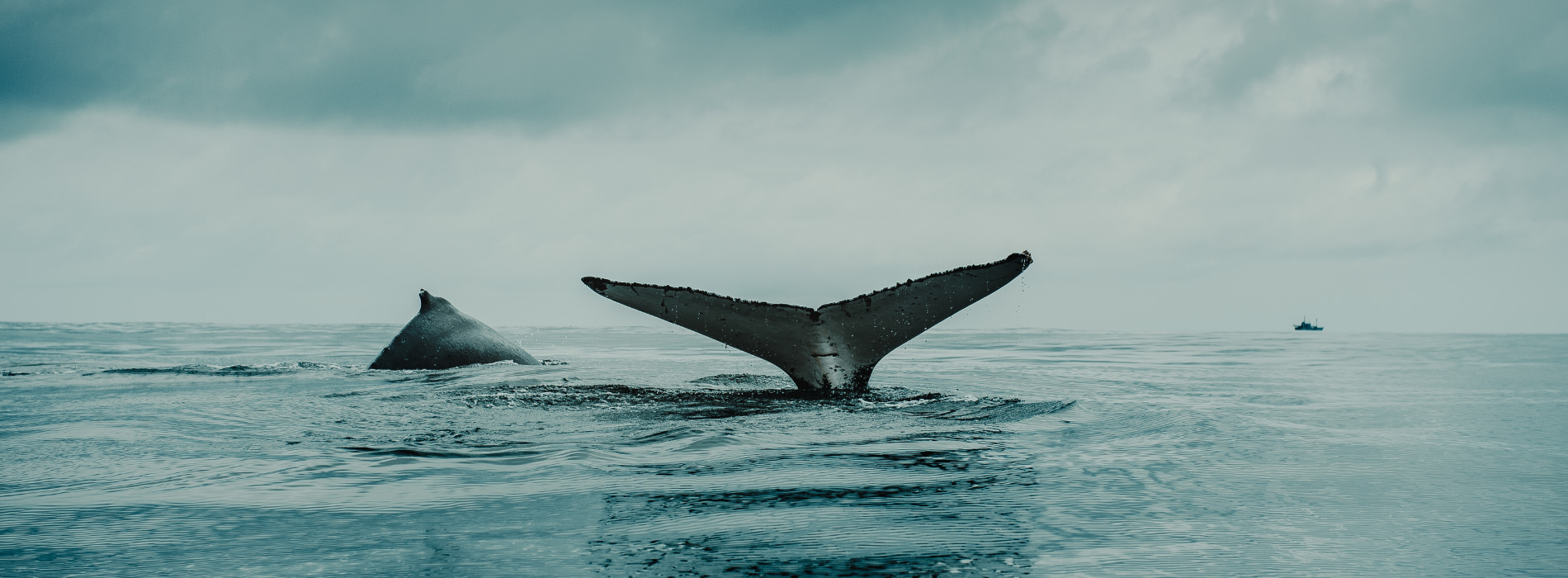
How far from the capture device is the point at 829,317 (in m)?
6.85

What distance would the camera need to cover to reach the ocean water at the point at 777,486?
2529mm

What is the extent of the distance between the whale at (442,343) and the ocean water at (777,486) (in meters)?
3.56

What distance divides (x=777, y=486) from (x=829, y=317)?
3319 mm

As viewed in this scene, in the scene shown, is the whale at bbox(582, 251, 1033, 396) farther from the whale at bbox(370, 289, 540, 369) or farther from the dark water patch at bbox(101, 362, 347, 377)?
the dark water patch at bbox(101, 362, 347, 377)

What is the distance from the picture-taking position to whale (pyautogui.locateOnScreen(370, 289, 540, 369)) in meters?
11.4

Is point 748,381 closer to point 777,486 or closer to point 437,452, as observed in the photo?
point 437,452

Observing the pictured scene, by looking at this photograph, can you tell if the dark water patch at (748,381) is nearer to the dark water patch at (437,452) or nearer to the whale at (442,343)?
the whale at (442,343)

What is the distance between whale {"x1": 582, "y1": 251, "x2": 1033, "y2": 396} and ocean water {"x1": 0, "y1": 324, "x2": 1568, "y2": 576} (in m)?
0.36

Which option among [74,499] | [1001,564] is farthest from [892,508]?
[74,499]

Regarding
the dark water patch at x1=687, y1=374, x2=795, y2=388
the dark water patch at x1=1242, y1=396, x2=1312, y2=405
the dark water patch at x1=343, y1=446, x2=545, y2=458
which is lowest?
the dark water patch at x1=343, y1=446, x2=545, y2=458

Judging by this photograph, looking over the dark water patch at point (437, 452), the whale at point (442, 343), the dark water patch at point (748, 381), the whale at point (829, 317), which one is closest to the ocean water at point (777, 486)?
the dark water patch at point (437, 452)

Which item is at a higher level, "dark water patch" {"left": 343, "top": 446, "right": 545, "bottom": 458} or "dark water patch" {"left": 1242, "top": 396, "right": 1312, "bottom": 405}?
"dark water patch" {"left": 1242, "top": 396, "right": 1312, "bottom": 405}

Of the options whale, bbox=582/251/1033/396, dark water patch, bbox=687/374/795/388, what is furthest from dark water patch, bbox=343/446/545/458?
dark water patch, bbox=687/374/795/388

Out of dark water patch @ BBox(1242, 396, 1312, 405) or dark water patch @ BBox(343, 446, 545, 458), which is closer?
dark water patch @ BBox(343, 446, 545, 458)
